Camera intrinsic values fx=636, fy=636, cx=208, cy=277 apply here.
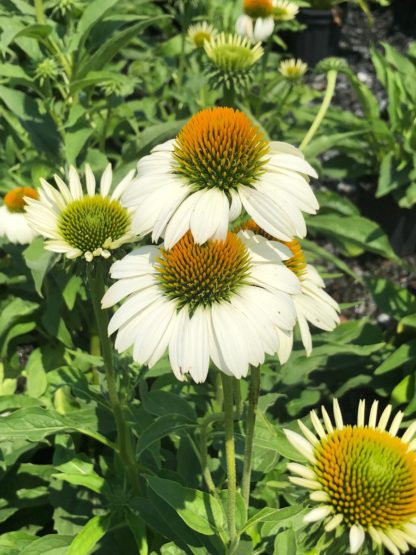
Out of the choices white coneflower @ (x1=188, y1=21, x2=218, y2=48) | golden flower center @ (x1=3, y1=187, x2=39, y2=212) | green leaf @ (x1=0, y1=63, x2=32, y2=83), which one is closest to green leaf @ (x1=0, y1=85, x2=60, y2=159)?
green leaf @ (x1=0, y1=63, x2=32, y2=83)

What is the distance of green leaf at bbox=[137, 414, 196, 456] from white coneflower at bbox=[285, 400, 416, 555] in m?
Answer: 0.28

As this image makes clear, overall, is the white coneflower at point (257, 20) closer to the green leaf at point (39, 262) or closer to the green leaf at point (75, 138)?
the green leaf at point (75, 138)

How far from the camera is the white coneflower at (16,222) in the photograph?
175 centimetres

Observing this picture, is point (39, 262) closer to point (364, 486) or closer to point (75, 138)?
point (75, 138)

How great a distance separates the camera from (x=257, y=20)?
7.47ft

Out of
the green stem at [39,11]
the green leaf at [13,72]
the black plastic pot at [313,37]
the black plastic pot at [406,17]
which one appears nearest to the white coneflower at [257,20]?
the green stem at [39,11]

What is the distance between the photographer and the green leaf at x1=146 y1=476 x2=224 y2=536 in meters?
1.09

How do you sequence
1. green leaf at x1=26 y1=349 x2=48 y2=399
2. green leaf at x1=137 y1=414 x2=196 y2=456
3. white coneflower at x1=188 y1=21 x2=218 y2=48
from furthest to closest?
white coneflower at x1=188 y1=21 x2=218 y2=48 < green leaf at x1=26 y1=349 x2=48 y2=399 < green leaf at x1=137 y1=414 x2=196 y2=456

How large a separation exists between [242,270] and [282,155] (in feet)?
0.66

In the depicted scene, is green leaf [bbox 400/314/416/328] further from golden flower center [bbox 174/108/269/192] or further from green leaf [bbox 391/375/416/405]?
golden flower center [bbox 174/108/269/192]

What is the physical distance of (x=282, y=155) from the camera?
1006mm

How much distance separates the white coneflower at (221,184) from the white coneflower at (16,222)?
2.71 ft

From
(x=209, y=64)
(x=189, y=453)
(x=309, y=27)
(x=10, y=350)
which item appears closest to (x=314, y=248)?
(x=209, y=64)

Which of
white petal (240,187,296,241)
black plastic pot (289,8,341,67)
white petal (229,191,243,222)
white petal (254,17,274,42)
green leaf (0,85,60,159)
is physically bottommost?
white petal (240,187,296,241)
